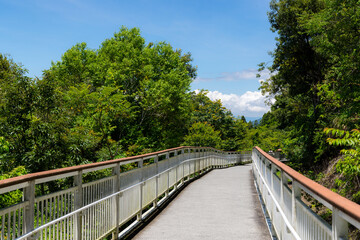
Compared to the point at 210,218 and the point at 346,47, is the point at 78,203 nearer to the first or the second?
the point at 210,218

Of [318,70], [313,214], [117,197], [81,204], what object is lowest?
[117,197]

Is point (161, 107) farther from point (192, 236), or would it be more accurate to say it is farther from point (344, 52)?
point (192, 236)

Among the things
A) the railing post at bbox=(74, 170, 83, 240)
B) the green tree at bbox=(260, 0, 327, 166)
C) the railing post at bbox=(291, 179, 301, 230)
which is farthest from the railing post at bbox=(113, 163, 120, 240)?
the green tree at bbox=(260, 0, 327, 166)

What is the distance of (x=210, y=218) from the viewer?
7445mm

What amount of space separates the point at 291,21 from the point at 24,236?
20903 millimetres

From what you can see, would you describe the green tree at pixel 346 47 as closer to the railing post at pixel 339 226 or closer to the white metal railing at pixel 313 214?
Answer: the white metal railing at pixel 313 214

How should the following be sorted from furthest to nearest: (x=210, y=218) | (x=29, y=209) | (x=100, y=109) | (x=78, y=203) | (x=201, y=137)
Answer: (x=201, y=137)
(x=100, y=109)
(x=210, y=218)
(x=78, y=203)
(x=29, y=209)

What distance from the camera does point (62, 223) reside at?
3930 millimetres

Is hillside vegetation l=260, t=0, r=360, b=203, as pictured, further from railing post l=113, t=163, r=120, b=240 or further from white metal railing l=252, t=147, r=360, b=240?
railing post l=113, t=163, r=120, b=240

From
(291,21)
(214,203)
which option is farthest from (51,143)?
(291,21)

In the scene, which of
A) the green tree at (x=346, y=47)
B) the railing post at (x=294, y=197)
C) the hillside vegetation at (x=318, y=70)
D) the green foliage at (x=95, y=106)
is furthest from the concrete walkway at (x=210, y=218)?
the green foliage at (x=95, y=106)

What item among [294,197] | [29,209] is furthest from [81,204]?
[294,197]

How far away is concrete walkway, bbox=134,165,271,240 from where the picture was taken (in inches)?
241

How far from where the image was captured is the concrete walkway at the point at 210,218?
6.11 meters
